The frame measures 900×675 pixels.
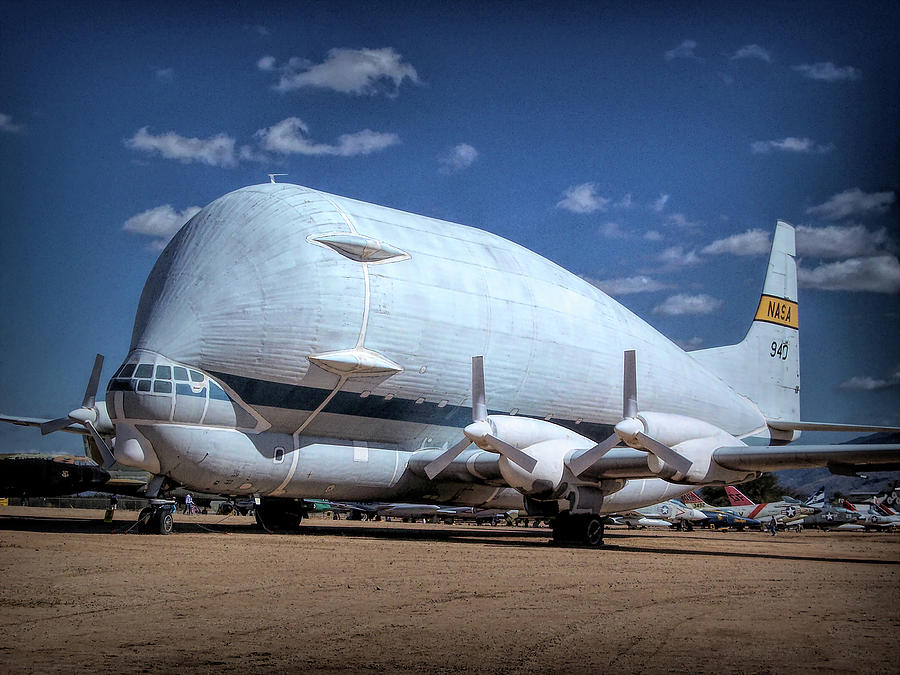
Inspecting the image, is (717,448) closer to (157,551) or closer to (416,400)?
(416,400)

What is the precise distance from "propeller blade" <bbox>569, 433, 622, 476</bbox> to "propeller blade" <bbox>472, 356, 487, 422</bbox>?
2.55m

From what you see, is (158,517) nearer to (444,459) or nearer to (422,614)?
(444,459)

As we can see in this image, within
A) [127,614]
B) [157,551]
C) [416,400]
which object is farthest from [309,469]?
[127,614]

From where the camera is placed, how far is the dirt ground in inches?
277

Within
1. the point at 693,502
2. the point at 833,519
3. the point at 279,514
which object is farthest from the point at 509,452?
the point at 693,502

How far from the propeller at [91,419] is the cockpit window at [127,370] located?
2.27 m

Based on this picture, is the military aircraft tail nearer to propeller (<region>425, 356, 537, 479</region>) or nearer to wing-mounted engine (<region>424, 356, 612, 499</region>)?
wing-mounted engine (<region>424, 356, 612, 499</region>)

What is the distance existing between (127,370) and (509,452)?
9.47 metres

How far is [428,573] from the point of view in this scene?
14.4 m

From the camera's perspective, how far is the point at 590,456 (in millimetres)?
22281

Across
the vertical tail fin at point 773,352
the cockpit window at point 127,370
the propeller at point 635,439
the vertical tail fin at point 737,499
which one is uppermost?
the vertical tail fin at point 773,352

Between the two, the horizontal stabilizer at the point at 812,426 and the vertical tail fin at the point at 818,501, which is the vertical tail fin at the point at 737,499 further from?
the horizontal stabilizer at the point at 812,426

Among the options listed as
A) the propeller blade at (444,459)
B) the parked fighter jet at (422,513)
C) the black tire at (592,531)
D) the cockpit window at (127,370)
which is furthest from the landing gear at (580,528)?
the parked fighter jet at (422,513)

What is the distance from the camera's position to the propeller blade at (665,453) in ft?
68.4
